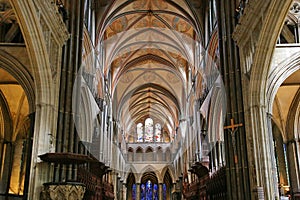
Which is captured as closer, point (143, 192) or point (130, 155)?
point (130, 155)

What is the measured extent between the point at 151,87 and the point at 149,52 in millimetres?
5412

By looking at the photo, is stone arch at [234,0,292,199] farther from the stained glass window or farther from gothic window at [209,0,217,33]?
the stained glass window

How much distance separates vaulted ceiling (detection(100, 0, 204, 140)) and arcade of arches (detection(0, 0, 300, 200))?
0.09 meters

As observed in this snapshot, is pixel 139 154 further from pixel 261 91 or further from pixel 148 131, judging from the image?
pixel 261 91

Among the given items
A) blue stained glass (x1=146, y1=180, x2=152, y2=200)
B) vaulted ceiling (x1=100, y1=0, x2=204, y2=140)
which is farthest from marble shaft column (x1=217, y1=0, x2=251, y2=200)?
blue stained glass (x1=146, y1=180, x2=152, y2=200)

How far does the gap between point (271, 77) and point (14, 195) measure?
1258cm

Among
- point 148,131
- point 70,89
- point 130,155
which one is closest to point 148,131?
point 148,131

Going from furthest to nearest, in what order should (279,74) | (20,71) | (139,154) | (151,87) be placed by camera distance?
1. (139,154)
2. (151,87)
3. (20,71)
4. (279,74)

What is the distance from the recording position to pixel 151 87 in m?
32.9

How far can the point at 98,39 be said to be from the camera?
69.1ft

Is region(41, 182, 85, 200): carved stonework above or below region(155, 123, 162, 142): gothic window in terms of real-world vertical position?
below

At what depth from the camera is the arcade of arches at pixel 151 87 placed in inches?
465

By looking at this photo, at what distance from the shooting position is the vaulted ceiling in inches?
896

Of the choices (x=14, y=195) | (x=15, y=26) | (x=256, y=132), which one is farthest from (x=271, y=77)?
(x=14, y=195)
